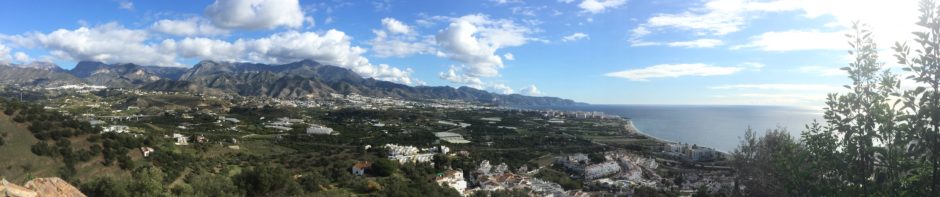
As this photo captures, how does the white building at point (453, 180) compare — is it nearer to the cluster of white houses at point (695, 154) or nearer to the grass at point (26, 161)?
the grass at point (26, 161)

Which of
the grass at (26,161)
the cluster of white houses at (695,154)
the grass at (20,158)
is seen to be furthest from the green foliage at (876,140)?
the cluster of white houses at (695,154)

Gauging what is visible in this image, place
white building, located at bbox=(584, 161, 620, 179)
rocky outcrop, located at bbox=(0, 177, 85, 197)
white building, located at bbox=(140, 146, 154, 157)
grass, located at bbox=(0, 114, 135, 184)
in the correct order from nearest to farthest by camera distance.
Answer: rocky outcrop, located at bbox=(0, 177, 85, 197) < grass, located at bbox=(0, 114, 135, 184) < white building, located at bbox=(140, 146, 154, 157) < white building, located at bbox=(584, 161, 620, 179)

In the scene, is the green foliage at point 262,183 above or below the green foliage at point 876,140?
below

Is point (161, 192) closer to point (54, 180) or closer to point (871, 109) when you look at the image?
point (54, 180)

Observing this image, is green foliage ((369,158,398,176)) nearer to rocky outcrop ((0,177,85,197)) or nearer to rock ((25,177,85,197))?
rocky outcrop ((0,177,85,197))

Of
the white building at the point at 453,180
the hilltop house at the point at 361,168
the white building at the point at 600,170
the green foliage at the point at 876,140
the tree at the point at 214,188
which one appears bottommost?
the white building at the point at 600,170

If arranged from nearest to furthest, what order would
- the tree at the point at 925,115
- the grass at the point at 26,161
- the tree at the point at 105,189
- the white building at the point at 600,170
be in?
the tree at the point at 925,115
the tree at the point at 105,189
the grass at the point at 26,161
the white building at the point at 600,170

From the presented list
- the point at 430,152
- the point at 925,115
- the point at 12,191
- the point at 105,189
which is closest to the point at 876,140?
the point at 925,115

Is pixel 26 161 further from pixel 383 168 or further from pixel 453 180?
pixel 453 180

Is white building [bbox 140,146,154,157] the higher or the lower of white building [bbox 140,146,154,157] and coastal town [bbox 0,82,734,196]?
the higher

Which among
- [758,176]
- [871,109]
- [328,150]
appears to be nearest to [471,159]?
[328,150]

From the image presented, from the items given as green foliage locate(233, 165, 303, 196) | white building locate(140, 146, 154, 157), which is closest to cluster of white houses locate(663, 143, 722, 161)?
green foliage locate(233, 165, 303, 196)
